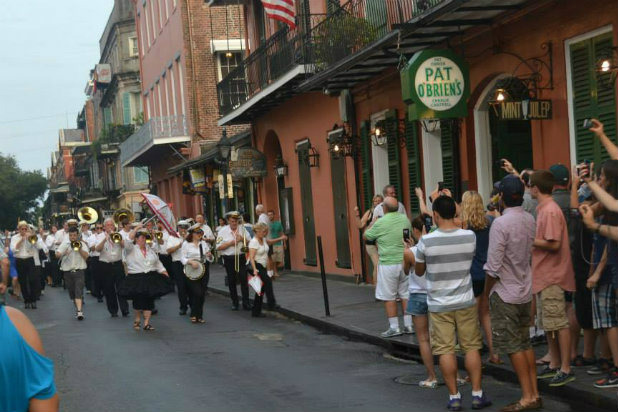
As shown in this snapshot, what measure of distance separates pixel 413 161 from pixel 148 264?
16.4 feet

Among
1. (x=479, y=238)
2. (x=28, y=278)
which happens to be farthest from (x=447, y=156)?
(x=28, y=278)

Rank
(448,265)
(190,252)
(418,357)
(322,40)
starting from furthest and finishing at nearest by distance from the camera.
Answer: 1. (322,40)
2. (190,252)
3. (418,357)
4. (448,265)

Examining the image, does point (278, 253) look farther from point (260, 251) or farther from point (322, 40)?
point (260, 251)

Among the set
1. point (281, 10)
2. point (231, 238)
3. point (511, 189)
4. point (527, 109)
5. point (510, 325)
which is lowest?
point (510, 325)

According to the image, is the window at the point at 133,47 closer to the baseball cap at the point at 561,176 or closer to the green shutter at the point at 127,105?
the green shutter at the point at 127,105

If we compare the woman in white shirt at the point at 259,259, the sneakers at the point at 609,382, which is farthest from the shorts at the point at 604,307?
the woman in white shirt at the point at 259,259

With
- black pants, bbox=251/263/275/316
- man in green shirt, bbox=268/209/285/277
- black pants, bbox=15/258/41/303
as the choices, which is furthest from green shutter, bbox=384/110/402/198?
black pants, bbox=15/258/41/303

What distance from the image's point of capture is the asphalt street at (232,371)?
8.74 metres

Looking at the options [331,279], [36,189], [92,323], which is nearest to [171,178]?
[331,279]

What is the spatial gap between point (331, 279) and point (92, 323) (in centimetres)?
685

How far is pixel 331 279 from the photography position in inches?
884

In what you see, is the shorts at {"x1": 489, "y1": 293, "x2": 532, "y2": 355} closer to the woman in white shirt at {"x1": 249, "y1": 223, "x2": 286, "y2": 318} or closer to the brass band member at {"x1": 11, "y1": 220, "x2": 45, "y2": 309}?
the woman in white shirt at {"x1": 249, "y1": 223, "x2": 286, "y2": 318}

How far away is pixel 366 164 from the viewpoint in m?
20.3

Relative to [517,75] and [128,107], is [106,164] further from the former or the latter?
[517,75]
